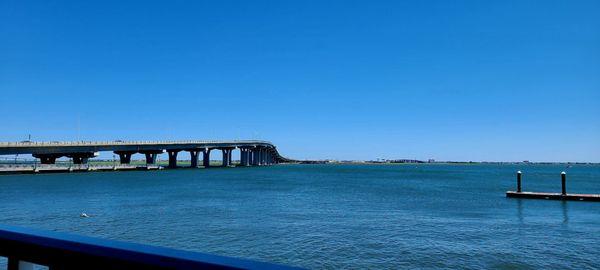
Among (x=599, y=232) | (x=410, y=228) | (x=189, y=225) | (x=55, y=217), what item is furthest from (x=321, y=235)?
(x=55, y=217)

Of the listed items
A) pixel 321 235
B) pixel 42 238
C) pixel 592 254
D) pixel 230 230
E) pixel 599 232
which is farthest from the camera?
pixel 599 232

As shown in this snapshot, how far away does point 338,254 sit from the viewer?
63.2ft

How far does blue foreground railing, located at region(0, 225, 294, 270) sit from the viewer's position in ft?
8.36

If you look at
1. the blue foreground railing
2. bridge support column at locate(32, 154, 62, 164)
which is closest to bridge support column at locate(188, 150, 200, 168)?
bridge support column at locate(32, 154, 62, 164)

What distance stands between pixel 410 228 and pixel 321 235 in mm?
6390

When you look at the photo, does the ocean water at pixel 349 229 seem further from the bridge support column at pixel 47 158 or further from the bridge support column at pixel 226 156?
the bridge support column at pixel 226 156

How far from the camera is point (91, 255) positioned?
290 centimetres

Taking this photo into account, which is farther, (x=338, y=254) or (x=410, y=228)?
(x=410, y=228)

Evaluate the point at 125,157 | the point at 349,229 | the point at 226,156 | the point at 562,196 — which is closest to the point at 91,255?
the point at 349,229

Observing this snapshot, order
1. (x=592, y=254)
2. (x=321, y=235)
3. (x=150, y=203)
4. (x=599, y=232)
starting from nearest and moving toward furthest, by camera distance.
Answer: (x=592, y=254)
(x=321, y=235)
(x=599, y=232)
(x=150, y=203)

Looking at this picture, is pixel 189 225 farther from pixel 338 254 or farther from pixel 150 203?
pixel 150 203

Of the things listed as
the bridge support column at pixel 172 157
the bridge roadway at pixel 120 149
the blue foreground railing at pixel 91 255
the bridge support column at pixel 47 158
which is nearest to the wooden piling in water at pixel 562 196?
the blue foreground railing at pixel 91 255

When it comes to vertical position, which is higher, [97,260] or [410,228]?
[97,260]

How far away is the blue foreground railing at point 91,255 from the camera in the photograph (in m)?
2.55
